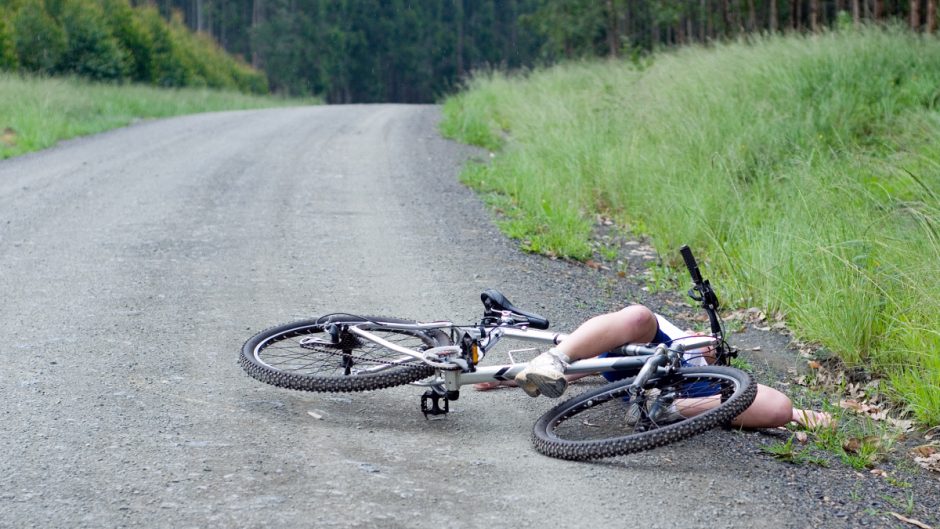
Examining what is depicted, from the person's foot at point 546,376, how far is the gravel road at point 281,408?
1.03 ft

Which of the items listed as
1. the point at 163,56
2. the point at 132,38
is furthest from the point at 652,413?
the point at 163,56

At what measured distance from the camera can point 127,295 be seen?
7.39 metres

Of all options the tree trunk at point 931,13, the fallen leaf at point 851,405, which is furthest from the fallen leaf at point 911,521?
the tree trunk at point 931,13

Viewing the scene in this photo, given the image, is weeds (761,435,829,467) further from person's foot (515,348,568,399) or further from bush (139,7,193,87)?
bush (139,7,193,87)

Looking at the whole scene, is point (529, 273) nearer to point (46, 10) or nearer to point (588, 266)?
point (588, 266)

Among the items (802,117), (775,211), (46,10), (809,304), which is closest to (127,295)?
(809,304)

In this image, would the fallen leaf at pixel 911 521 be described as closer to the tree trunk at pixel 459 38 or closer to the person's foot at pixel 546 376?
the person's foot at pixel 546 376

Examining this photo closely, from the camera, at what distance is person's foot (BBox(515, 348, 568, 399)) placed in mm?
4621

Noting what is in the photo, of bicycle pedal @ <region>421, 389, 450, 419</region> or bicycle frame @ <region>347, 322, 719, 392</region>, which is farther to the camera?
bicycle pedal @ <region>421, 389, 450, 419</region>

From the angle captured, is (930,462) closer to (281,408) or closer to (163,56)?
(281,408)

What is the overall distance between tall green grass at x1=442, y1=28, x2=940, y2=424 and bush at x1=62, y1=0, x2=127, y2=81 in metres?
16.4

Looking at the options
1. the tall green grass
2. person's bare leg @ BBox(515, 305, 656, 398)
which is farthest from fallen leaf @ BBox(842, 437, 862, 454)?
person's bare leg @ BBox(515, 305, 656, 398)

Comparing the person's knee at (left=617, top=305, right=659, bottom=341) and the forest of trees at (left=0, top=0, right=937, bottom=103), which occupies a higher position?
the forest of trees at (left=0, top=0, right=937, bottom=103)

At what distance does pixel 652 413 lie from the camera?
462 centimetres
